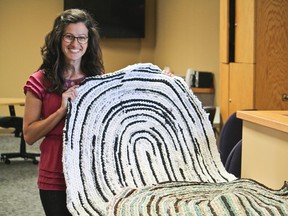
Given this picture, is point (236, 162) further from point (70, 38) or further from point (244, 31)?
point (244, 31)

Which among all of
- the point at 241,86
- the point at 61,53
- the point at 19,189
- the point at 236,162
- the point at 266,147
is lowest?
the point at 19,189

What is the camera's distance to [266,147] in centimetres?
145

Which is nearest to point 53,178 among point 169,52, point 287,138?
point 287,138

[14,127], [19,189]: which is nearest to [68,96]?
[19,189]

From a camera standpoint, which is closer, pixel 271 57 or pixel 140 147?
pixel 140 147

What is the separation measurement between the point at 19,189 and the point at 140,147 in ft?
10.3

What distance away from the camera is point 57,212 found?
1737 millimetres

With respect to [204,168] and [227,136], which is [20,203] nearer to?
[227,136]

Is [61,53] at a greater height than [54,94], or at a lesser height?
greater

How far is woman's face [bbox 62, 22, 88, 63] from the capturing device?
1.73 metres

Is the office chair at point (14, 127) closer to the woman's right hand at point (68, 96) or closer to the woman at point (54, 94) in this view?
the woman at point (54, 94)

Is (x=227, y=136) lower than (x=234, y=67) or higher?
lower

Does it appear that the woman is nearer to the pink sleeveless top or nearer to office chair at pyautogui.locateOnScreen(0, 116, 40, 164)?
the pink sleeveless top

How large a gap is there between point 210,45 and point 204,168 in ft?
13.3
